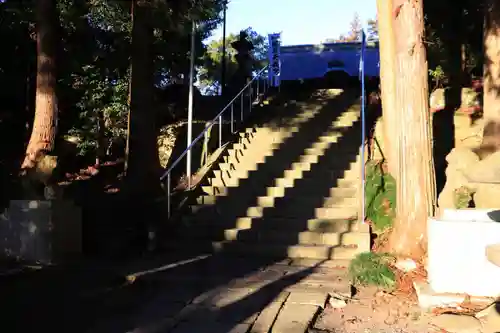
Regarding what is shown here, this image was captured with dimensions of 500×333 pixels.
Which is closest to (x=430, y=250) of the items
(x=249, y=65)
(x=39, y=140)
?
(x=39, y=140)

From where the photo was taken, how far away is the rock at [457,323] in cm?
460

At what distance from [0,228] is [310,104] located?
296 inches

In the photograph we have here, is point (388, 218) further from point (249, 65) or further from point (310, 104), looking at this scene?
point (249, 65)

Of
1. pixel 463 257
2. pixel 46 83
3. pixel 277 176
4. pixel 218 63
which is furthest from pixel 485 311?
pixel 218 63

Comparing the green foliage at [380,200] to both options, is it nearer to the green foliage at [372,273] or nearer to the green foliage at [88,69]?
the green foliage at [372,273]

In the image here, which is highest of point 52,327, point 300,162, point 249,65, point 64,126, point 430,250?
point 249,65

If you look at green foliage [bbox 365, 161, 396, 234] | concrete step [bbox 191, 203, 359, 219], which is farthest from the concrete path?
concrete step [bbox 191, 203, 359, 219]

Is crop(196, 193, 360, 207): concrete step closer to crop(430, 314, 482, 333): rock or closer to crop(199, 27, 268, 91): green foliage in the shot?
crop(430, 314, 482, 333): rock

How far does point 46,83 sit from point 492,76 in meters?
7.54

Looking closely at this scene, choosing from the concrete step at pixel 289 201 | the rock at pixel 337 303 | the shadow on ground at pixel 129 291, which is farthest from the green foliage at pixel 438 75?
the rock at pixel 337 303

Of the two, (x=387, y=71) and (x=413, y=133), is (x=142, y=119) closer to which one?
(x=387, y=71)

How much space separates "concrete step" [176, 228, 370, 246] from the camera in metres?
7.51

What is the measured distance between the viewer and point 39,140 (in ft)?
30.7

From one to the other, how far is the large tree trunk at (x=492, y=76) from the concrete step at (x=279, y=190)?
220 cm
